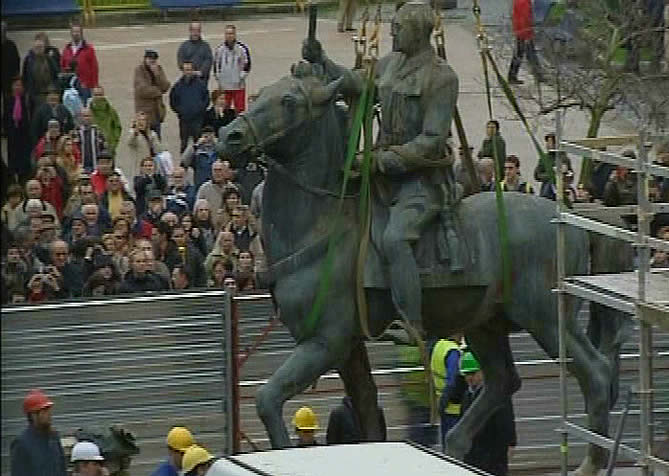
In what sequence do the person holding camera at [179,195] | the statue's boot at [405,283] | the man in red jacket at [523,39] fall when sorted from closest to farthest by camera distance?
1. the statue's boot at [405,283]
2. the person holding camera at [179,195]
3. the man in red jacket at [523,39]

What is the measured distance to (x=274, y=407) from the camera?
19.2m

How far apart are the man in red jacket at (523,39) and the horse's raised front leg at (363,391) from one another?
11685 millimetres

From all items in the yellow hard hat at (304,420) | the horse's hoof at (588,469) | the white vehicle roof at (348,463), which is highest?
the white vehicle roof at (348,463)

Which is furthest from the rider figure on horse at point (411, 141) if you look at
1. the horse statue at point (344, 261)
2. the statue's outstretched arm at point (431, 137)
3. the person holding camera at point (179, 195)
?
the person holding camera at point (179, 195)

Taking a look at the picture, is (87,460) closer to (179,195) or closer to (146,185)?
(179,195)

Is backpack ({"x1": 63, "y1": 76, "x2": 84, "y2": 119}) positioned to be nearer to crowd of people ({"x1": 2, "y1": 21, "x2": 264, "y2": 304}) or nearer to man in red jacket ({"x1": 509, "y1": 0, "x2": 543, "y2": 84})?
crowd of people ({"x1": 2, "y1": 21, "x2": 264, "y2": 304})

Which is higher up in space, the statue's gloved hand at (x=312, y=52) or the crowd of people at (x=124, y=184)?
the statue's gloved hand at (x=312, y=52)

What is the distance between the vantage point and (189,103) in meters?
32.5

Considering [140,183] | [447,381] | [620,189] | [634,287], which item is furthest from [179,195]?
[634,287]

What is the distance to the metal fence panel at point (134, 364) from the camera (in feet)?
66.0

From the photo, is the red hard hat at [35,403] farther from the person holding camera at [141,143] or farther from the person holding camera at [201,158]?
the person holding camera at [141,143]

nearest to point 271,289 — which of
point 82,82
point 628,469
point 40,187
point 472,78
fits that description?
point 628,469

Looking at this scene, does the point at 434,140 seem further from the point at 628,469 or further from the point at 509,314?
the point at 628,469

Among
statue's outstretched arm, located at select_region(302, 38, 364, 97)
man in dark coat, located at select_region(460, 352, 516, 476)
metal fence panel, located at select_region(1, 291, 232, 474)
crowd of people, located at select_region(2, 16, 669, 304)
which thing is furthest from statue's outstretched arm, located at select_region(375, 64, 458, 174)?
metal fence panel, located at select_region(1, 291, 232, 474)
